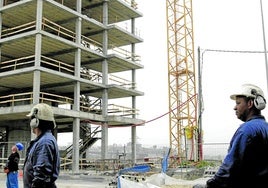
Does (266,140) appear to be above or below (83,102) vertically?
below

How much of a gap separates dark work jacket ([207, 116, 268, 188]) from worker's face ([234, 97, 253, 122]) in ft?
0.87

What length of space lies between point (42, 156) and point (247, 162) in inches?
76.9

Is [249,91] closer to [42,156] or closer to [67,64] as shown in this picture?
[42,156]

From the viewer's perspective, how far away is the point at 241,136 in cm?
312

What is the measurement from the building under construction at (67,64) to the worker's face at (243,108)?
23776 millimetres

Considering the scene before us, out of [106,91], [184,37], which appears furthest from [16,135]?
[184,37]

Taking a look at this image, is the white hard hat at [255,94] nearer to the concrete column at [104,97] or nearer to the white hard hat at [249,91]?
the white hard hat at [249,91]

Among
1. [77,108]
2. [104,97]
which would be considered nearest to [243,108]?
[77,108]

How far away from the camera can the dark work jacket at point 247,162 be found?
121 inches

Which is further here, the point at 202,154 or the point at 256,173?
the point at 202,154

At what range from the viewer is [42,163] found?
380 cm

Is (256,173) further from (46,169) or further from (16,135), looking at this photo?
(16,135)

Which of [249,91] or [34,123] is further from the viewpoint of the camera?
[34,123]

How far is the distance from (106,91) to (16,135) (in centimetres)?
838
